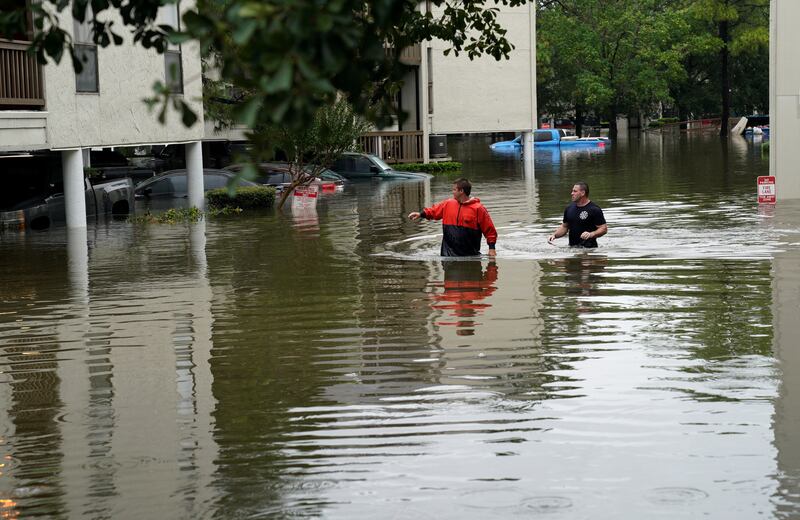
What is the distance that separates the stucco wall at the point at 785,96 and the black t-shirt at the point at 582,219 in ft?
39.5

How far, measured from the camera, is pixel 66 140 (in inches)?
1003

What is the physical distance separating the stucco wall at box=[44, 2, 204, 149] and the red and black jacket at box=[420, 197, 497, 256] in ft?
24.9

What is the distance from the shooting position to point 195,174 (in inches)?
1276

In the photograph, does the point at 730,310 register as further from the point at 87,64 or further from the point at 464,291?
the point at 87,64

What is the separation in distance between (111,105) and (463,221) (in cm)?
1117

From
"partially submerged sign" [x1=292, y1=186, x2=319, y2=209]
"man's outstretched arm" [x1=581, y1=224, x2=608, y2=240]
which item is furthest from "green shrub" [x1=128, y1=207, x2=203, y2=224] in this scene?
"man's outstretched arm" [x1=581, y1=224, x2=608, y2=240]

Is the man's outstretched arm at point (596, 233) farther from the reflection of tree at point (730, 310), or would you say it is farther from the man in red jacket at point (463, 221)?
the reflection of tree at point (730, 310)

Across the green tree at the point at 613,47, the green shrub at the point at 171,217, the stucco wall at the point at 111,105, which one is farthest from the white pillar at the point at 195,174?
the green tree at the point at 613,47

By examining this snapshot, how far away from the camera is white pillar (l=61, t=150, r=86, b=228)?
86.2 feet

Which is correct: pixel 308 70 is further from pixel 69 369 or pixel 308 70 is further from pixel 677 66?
pixel 677 66

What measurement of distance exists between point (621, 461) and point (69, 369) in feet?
18.6

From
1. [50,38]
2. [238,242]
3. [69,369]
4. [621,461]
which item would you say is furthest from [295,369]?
[238,242]

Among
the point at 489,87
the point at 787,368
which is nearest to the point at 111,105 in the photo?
the point at 787,368

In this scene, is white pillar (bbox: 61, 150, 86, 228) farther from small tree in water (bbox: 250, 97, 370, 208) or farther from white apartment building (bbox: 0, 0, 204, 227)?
small tree in water (bbox: 250, 97, 370, 208)
